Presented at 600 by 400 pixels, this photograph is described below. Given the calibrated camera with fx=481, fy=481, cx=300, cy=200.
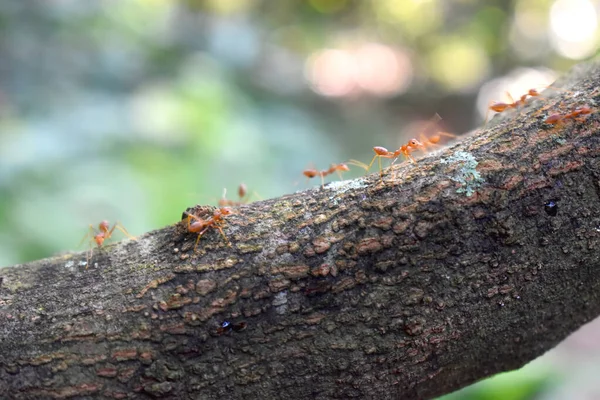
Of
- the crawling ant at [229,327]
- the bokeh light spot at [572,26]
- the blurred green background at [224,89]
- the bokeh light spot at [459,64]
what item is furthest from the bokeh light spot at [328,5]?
the crawling ant at [229,327]

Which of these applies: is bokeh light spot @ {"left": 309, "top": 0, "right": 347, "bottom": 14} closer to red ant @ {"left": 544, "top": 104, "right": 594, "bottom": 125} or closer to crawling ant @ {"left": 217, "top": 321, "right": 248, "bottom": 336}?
red ant @ {"left": 544, "top": 104, "right": 594, "bottom": 125}

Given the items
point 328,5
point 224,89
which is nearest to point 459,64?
point 328,5

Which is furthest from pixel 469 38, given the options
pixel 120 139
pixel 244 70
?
pixel 120 139

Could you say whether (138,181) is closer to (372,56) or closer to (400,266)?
(400,266)

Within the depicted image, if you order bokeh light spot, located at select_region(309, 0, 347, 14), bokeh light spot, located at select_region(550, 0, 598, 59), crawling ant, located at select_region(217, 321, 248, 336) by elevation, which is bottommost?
crawling ant, located at select_region(217, 321, 248, 336)

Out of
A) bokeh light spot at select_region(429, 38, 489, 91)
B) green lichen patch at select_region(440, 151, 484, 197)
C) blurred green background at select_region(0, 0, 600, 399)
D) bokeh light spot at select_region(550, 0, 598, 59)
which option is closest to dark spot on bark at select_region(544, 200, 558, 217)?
green lichen patch at select_region(440, 151, 484, 197)

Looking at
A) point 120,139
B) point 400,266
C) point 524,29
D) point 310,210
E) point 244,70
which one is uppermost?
point 244,70

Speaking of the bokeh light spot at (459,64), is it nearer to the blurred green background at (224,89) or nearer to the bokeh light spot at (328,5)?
the blurred green background at (224,89)

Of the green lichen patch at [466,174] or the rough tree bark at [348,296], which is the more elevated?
the green lichen patch at [466,174]
